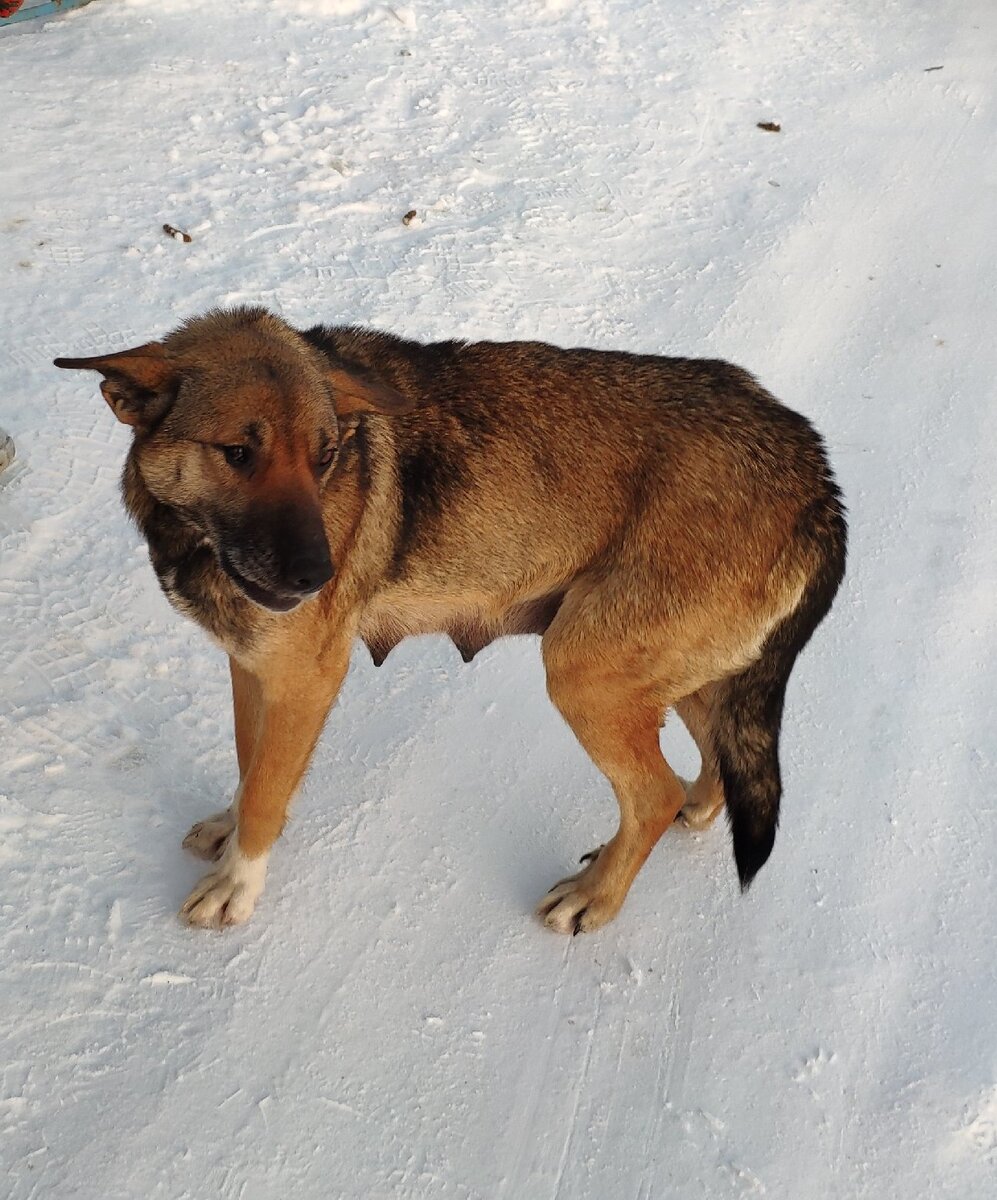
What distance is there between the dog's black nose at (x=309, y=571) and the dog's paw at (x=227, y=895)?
994 mm

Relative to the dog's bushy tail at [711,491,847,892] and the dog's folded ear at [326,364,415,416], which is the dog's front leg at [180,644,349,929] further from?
the dog's bushy tail at [711,491,847,892]

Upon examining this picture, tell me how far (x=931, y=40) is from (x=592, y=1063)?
7883mm

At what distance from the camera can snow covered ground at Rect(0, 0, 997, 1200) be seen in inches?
113

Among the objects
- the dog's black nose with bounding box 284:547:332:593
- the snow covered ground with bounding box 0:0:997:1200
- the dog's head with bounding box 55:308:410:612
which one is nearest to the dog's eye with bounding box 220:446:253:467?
the dog's head with bounding box 55:308:410:612

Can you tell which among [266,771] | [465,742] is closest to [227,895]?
[266,771]

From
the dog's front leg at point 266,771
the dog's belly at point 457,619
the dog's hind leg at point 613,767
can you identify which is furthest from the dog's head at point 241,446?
the dog's hind leg at point 613,767

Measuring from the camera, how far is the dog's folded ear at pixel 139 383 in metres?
2.53

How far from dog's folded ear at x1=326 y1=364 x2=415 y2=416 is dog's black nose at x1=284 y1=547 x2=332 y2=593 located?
0.44 meters

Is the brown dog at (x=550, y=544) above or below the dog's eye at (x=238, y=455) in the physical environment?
below

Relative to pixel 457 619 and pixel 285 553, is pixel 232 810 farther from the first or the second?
pixel 285 553

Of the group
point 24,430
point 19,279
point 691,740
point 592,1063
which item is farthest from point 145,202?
point 592,1063

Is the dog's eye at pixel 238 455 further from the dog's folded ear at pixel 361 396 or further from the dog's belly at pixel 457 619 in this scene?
the dog's belly at pixel 457 619

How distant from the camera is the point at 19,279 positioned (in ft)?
16.1

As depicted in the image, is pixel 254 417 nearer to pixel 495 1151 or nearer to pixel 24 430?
pixel 495 1151
